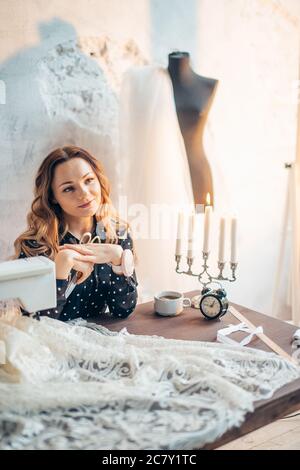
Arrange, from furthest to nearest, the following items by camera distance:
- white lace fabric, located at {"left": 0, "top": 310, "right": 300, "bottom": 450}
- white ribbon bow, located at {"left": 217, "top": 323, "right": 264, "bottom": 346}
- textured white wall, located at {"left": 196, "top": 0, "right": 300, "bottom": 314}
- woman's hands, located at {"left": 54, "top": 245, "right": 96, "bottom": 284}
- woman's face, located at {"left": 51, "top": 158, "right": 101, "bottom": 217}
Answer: textured white wall, located at {"left": 196, "top": 0, "right": 300, "bottom": 314}
woman's face, located at {"left": 51, "top": 158, "right": 101, "bottom": 217}
woman's hands, located at {"left": 54, "top": 245, "right": 96, "bottom": 284}
white ribbon bow, located at {"left": 217, "top": 323, "right": 264, "bottom": 346}
white lace fabric, located at {"left": 0, "top": 310, "right": 300, "bottom": 450}

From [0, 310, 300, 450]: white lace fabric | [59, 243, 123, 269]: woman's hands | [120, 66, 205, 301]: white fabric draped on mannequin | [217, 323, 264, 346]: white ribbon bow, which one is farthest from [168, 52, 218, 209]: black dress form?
[0, 310, 300, 450]: white lace fabric

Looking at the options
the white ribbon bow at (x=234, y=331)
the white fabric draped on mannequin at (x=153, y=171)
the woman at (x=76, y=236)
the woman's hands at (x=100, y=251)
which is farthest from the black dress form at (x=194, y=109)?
the white ribbon bow at (x=234, y=331)

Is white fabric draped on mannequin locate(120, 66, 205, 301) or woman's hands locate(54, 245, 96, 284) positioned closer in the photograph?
woman's hands locate(54, 245, 96, 284)

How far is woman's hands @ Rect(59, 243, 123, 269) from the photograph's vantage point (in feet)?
4.81

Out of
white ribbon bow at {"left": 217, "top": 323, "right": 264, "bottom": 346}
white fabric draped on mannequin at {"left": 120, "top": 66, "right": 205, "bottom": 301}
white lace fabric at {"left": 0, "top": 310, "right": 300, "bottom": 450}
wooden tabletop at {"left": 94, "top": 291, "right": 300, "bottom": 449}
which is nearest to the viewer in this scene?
white lace fabric at {"left": 0, "top": 310, "right": 300, "bottom": 450}

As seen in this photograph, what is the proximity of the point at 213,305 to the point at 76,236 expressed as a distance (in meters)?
0.52

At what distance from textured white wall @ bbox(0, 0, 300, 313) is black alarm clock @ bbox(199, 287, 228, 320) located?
0.61 m

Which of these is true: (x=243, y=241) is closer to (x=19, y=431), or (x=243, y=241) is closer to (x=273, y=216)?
(x=273, y=216)

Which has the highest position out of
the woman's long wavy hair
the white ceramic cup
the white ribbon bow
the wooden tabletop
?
the woman's long wavy hair

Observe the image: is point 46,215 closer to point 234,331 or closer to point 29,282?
point 29,282

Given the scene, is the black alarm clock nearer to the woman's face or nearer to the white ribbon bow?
the white ribbon bow

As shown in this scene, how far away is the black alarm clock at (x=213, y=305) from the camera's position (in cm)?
146

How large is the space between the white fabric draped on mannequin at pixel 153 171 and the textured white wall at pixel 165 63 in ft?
0.24

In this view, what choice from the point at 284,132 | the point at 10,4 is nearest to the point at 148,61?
the point at 10,4
